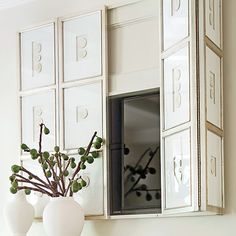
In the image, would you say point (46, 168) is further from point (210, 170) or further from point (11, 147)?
point (210, 170)

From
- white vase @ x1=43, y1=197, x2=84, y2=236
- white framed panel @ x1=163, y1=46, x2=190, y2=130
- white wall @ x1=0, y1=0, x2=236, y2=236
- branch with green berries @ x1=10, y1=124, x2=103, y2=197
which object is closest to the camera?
white framed panel @ x1=163, y1=46, x2=190, y2=130

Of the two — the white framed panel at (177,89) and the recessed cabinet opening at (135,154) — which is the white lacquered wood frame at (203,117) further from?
the recessed cabinet opening at (135,154)

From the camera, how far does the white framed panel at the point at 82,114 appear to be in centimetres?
365

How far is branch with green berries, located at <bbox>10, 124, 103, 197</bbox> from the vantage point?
11.6 ft

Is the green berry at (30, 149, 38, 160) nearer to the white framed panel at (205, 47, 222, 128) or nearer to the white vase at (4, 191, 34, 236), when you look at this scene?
the white vase at (4, 191, 34, 236)

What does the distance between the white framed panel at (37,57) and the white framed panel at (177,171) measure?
1.05 metres

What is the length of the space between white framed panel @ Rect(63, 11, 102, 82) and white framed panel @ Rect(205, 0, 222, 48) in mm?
757

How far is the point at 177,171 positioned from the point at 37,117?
1192 millimetres

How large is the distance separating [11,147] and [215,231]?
58.6 inches

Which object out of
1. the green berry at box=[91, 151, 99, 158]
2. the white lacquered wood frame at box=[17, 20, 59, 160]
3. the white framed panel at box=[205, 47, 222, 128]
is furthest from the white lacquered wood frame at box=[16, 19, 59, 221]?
the white framed panel at box=[205, 47, 222, 128]

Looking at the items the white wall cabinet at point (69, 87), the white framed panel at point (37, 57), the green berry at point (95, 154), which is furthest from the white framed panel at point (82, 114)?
the white framed panel at point (37, 57)

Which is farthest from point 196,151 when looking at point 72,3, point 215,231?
point 72,3

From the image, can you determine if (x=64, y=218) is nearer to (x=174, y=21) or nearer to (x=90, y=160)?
(x=90, y=160)

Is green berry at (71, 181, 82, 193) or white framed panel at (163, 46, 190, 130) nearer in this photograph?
white framed panel at (163, 46, 190, 130)
